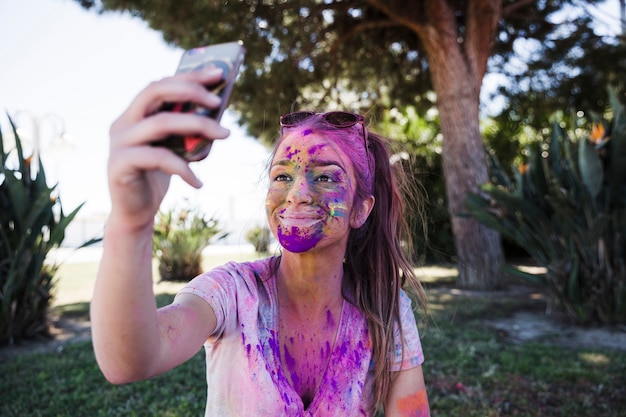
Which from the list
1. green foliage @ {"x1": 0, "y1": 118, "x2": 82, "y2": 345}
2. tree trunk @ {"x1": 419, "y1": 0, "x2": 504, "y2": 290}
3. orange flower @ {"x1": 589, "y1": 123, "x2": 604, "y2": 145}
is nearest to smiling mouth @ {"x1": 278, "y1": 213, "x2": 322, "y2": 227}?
green foliage @ {"x1": 0, "y1": 118, "x2": 82, "y2": 345}

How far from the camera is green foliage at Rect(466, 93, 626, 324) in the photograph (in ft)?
15.5

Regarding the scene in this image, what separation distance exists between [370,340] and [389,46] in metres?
9.39

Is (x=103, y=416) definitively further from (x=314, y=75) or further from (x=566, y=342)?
(x=314, y=75)

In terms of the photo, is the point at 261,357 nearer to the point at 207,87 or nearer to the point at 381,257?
the point at 381,257

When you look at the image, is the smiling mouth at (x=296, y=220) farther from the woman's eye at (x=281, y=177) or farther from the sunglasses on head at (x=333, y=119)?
the sunglasses on head at (x=333, y=119)

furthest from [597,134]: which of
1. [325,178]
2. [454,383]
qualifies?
[325,178]

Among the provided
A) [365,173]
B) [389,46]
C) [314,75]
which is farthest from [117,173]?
[389,46]

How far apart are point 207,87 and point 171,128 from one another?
9 centimetres

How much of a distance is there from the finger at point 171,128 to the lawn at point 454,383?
2162 millimetres

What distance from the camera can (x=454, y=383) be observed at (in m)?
3.45

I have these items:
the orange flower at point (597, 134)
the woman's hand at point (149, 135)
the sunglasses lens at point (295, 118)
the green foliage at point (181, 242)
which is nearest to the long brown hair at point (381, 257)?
the sunglasses lens at point (295, 118)

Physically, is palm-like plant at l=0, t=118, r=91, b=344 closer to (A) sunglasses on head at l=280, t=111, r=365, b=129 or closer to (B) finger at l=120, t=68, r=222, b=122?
(A) sunglasses on head at l=280, t=111, r=365, b=129

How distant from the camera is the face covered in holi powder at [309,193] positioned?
5.17 ft

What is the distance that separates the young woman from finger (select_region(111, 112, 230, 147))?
0.41 m
